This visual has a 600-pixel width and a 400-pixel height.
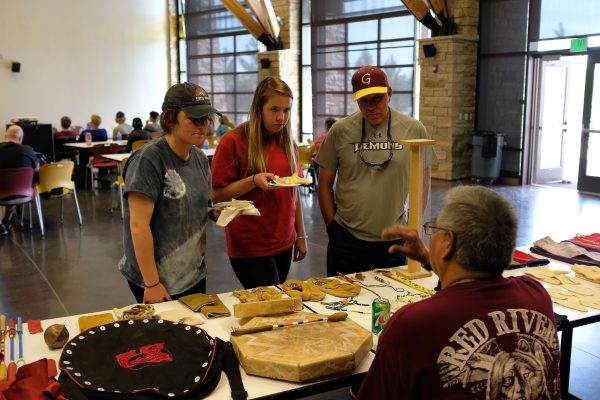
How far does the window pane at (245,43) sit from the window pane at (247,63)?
0.20 meters

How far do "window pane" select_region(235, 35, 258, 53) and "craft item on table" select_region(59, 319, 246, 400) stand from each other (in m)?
14.3

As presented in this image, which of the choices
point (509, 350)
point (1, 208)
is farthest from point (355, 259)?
point (1, 208)

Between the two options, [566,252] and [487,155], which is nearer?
[566,252]

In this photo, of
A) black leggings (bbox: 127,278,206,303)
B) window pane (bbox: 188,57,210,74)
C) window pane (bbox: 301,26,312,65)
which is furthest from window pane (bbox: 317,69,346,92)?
black leggings (bbox: 127,278,206,303)

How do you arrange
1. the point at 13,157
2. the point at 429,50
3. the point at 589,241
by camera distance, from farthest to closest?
the point at 429,50 < the point at 13,157 < the point at 589,241

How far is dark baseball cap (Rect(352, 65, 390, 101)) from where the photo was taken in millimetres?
3006

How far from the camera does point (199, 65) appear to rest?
17562mm

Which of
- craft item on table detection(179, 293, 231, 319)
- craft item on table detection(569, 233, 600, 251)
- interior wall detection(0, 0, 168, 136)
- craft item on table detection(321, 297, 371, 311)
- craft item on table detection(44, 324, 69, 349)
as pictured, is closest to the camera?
craft item on table detection(44, 324, 69, 349)

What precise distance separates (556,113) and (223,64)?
912 cm

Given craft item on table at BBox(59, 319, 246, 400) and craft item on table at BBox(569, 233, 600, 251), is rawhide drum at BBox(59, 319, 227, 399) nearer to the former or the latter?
craft item on table at BBox(59, 319, 246, 400)

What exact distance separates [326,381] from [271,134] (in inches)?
57.9

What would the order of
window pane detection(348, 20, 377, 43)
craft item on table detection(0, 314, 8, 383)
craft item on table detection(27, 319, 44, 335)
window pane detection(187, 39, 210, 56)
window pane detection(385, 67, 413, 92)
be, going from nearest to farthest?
craft item on table detection(0, 314, 8, 383), craft item on table detection(27, 319, 44, 335), window pane detection(385, 67, 413, 92), window pane detection(348, 20, 377, 43), window pane detection(187, 39, 210, 56)

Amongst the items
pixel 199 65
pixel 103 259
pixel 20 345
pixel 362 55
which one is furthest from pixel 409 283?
pixel 199 65

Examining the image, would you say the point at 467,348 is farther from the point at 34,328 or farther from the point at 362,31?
the point at 362,31
